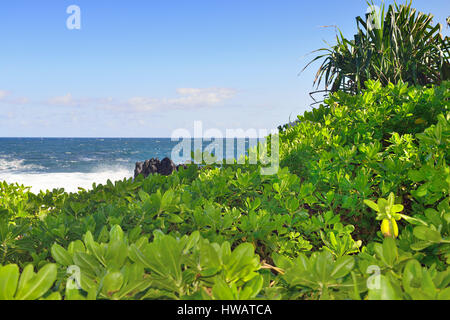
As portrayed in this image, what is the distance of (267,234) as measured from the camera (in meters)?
1.37

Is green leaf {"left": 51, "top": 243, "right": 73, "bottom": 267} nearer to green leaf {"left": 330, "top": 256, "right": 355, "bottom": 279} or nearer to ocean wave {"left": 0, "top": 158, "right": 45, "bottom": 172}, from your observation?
green leaf {"left": 330, "top": 256, "right": 355, "bottom": 279}

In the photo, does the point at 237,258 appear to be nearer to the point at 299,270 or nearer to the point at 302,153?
the point at 299,270

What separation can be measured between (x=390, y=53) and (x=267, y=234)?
8297 mm

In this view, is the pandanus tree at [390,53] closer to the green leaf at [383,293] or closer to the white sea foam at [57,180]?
the green leaf at [383,293]

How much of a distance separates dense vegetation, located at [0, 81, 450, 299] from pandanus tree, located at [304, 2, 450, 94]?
5.66m

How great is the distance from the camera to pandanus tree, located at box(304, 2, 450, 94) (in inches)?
300

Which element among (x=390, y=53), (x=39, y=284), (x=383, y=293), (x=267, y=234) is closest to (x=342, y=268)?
(x=383, y=293)

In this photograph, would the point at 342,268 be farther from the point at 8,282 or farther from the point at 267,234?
the point at 8,282

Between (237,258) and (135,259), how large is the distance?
0.29 meters

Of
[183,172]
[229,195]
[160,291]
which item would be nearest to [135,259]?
[160,291]

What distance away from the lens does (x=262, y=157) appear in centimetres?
253

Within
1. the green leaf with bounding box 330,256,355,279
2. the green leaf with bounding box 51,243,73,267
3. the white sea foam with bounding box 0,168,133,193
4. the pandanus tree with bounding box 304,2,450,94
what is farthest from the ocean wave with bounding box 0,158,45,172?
the green leaf with bounding box 330,256,355,279

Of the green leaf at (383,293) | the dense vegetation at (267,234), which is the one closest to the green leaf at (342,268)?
the dense vegetation at (267,234)

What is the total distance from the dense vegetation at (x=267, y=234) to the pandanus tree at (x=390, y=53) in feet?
18.6
